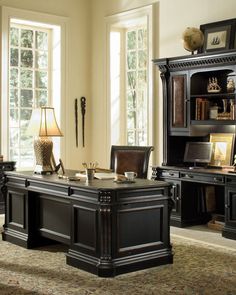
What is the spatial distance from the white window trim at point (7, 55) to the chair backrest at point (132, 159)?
214cm

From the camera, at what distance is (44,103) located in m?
8.13

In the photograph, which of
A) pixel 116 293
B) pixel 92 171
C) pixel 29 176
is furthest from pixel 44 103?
pixel 116 293

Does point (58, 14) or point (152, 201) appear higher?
point (58, 14)

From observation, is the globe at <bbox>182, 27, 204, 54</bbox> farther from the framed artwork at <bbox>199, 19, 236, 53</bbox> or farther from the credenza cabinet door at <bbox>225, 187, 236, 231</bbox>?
the credenza cabinet door at <bbox>225, 187, 236, 231</bbox>

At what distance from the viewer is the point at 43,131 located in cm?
518

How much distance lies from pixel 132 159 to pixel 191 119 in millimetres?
1110

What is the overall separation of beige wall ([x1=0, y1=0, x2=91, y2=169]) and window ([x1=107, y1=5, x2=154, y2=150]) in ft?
1.50

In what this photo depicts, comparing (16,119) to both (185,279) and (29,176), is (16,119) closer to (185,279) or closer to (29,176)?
(29,176)

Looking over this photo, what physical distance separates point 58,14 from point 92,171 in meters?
4.04

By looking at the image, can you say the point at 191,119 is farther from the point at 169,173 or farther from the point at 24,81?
the point at 24,81

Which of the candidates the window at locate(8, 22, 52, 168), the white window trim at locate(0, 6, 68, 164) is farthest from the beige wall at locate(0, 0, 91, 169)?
the window at locate(8, 22, 52, 168)

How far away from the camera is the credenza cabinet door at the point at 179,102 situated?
641 cm

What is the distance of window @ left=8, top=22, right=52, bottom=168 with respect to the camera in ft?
25.5

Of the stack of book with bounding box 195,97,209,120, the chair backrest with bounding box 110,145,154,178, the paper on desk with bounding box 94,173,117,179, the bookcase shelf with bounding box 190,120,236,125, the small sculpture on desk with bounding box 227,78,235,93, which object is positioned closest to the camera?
the paper on desk with bounding box 94,173,117,179
